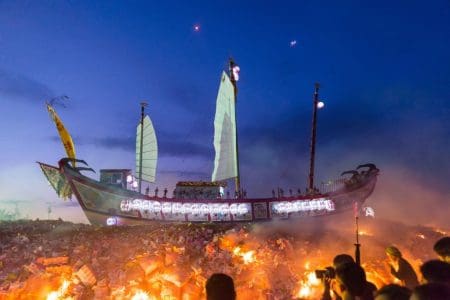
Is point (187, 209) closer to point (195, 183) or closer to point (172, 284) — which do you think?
point (195, 183)

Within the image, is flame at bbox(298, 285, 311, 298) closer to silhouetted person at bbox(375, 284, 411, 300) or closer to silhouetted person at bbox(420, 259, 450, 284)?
silhouetted person at bbox(420, 259, 450, 284)

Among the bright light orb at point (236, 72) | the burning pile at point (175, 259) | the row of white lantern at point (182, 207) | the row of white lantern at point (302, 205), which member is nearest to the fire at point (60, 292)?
the burning pile at point (175, 259)

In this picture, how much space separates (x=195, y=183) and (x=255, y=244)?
1277cm

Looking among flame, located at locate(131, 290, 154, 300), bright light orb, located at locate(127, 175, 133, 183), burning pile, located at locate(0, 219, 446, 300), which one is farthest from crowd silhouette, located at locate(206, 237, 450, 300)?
bright light orb, located at locate(127, 175, 133, 183)

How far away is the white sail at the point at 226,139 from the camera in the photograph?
1076 inches

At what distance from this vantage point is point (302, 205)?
22391 mm

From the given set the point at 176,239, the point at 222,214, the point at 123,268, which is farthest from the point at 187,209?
the point at 123,268

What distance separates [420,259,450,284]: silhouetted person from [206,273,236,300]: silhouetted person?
1978 mm

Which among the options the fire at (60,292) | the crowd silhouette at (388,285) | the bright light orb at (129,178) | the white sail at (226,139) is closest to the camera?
the crowd silhouette at (388,285)

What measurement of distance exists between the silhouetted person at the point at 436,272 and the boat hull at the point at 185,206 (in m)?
18.8

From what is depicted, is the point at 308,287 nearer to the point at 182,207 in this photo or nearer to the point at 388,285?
the point at 388,285

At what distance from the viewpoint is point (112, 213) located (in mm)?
22000

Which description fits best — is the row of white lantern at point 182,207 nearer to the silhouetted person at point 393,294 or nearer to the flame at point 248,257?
the flame at point 248,257

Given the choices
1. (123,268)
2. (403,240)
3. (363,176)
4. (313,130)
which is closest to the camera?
(123,268)
